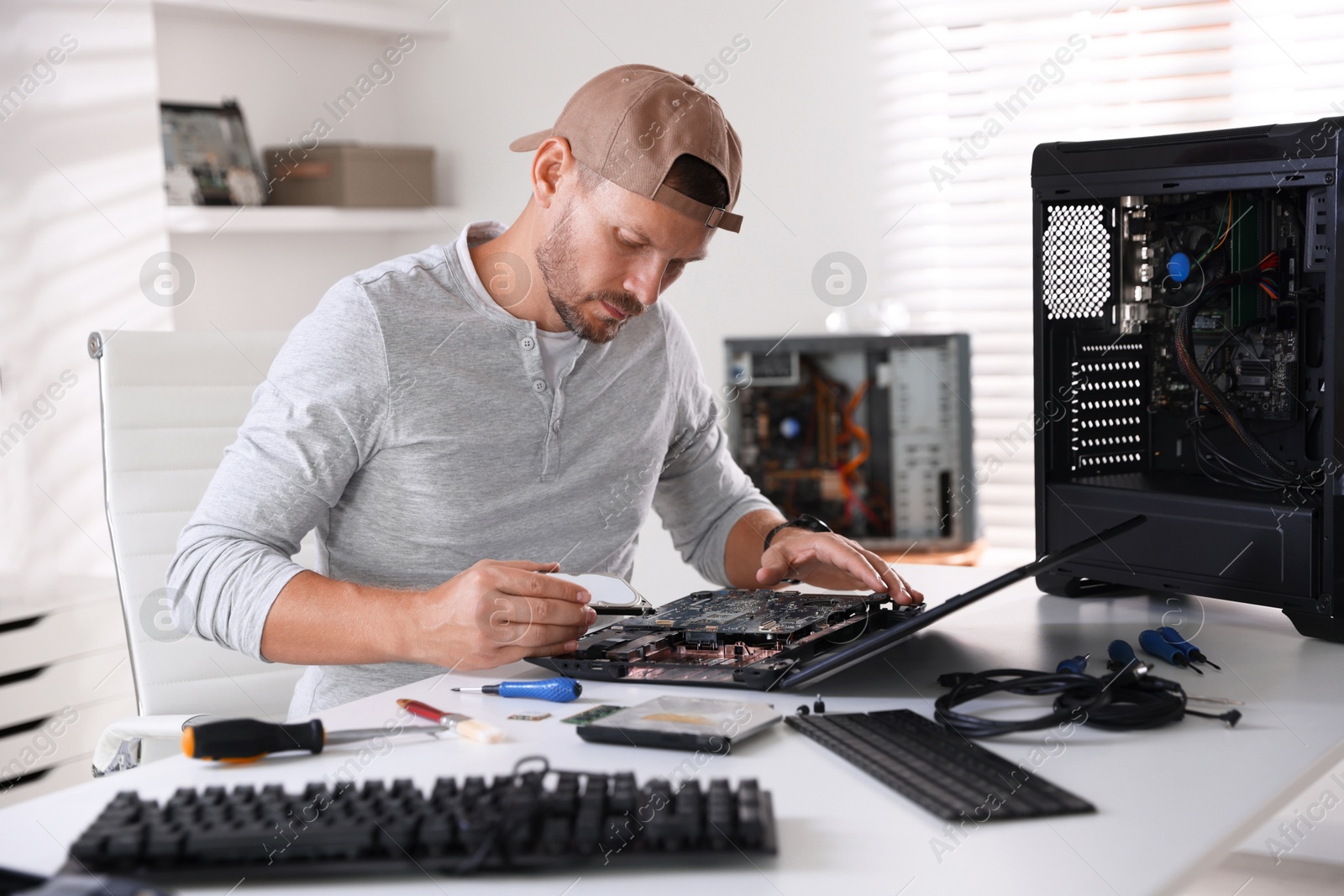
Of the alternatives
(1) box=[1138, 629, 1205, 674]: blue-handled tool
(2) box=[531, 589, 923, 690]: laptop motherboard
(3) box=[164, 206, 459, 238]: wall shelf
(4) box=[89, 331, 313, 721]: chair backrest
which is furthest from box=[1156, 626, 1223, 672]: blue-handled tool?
(3) box=[164, 206, 459, 238]: wall shelf

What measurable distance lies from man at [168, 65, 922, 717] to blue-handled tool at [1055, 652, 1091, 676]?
0.22 meters

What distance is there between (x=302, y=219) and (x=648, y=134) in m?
2.14

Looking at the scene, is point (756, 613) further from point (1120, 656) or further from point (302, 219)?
point (302, 219)

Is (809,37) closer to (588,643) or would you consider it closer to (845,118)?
(845,118)

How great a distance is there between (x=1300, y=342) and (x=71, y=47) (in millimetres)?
2487

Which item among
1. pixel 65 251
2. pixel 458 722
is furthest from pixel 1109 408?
pixel 65 251

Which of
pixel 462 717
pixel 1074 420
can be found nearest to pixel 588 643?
pixel 462 717

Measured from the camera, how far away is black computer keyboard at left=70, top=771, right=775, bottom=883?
677mm

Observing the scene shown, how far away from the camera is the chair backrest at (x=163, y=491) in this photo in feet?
4.99

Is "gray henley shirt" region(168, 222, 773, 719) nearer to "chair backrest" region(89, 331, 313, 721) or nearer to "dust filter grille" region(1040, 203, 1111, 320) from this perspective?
"chair backrest" region(89, 331, 313, 721)

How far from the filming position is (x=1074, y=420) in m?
1.42

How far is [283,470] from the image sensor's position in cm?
A: 123

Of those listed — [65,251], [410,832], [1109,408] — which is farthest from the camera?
[65,251]

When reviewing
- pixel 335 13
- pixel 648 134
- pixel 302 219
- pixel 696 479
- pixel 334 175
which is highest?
pixel 335 13
